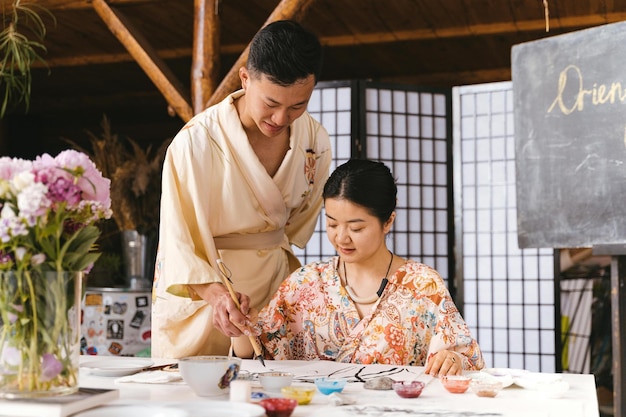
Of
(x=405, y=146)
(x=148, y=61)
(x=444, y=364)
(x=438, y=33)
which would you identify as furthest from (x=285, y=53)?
(x=438, y=33)

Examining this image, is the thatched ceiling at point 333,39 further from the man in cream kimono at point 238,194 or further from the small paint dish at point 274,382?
the small paint dish at point 274,382

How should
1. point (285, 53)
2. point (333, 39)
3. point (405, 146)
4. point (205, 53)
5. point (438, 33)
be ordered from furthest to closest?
point (333, 39) < point (438, 33) < point (405, 146) < point (205, 53) < point (285, 53)

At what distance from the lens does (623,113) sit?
8.45 feet

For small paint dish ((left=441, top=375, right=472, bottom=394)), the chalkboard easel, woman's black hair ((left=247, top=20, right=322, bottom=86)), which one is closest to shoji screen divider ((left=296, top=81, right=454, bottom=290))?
the chalkboard easel

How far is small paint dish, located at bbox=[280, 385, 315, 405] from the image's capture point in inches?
59.6

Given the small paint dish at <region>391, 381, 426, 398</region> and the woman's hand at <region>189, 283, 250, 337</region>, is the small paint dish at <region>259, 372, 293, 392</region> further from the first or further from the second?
the woman's hand at <region>189, 283, 250, 337</region>

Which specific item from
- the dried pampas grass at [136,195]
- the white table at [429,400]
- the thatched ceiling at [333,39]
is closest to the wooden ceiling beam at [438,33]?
the thatched ceiling at [333,39]

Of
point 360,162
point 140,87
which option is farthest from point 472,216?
point 140,87

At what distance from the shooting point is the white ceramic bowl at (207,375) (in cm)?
157

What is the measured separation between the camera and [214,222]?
98.3 inches

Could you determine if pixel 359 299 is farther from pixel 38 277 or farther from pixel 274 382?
pixel 38 277

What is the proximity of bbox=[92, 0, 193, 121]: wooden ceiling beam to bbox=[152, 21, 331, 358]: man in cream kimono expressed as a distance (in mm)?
1911

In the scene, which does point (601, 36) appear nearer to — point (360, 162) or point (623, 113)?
point (623, 113)

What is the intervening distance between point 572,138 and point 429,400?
1416mm
